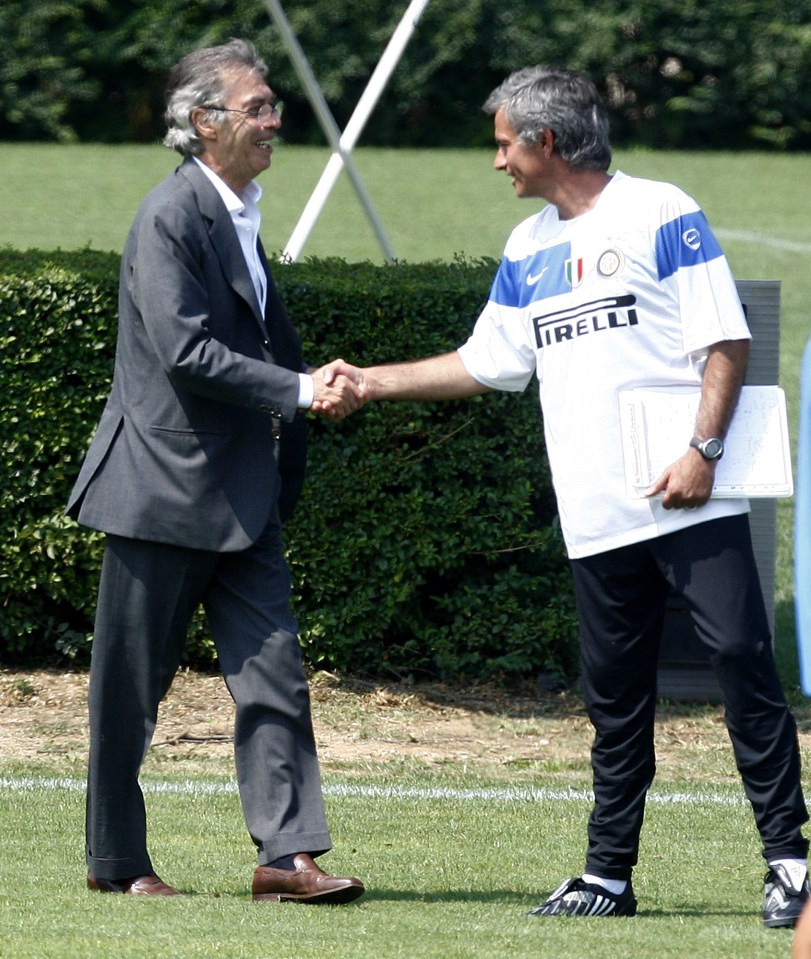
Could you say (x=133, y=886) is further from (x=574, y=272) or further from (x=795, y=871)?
(x=574, y=272)

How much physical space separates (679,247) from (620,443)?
0.49 meters

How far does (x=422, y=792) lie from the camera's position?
6.09m

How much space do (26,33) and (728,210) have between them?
13.8 metres

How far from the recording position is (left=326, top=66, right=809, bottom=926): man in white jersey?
4191 millimetres

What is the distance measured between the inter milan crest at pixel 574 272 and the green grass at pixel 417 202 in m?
9.24

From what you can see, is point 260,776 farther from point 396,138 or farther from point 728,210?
point 396,138

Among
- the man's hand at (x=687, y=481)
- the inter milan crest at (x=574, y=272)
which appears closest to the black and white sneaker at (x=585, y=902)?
the man's hand at (x=687, y=481)

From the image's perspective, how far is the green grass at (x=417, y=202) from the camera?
19.2 meters

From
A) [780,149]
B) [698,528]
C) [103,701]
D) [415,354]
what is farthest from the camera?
[780,149]

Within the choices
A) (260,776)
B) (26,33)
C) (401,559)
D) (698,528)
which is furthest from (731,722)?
(26,33)

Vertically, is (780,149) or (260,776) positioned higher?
(780,149)

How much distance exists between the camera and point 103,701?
4504mm

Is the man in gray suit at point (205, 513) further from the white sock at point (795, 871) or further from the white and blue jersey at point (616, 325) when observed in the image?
the white sock at point (795, 871)

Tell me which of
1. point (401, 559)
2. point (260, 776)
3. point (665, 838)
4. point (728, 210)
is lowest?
point (665, 838)
